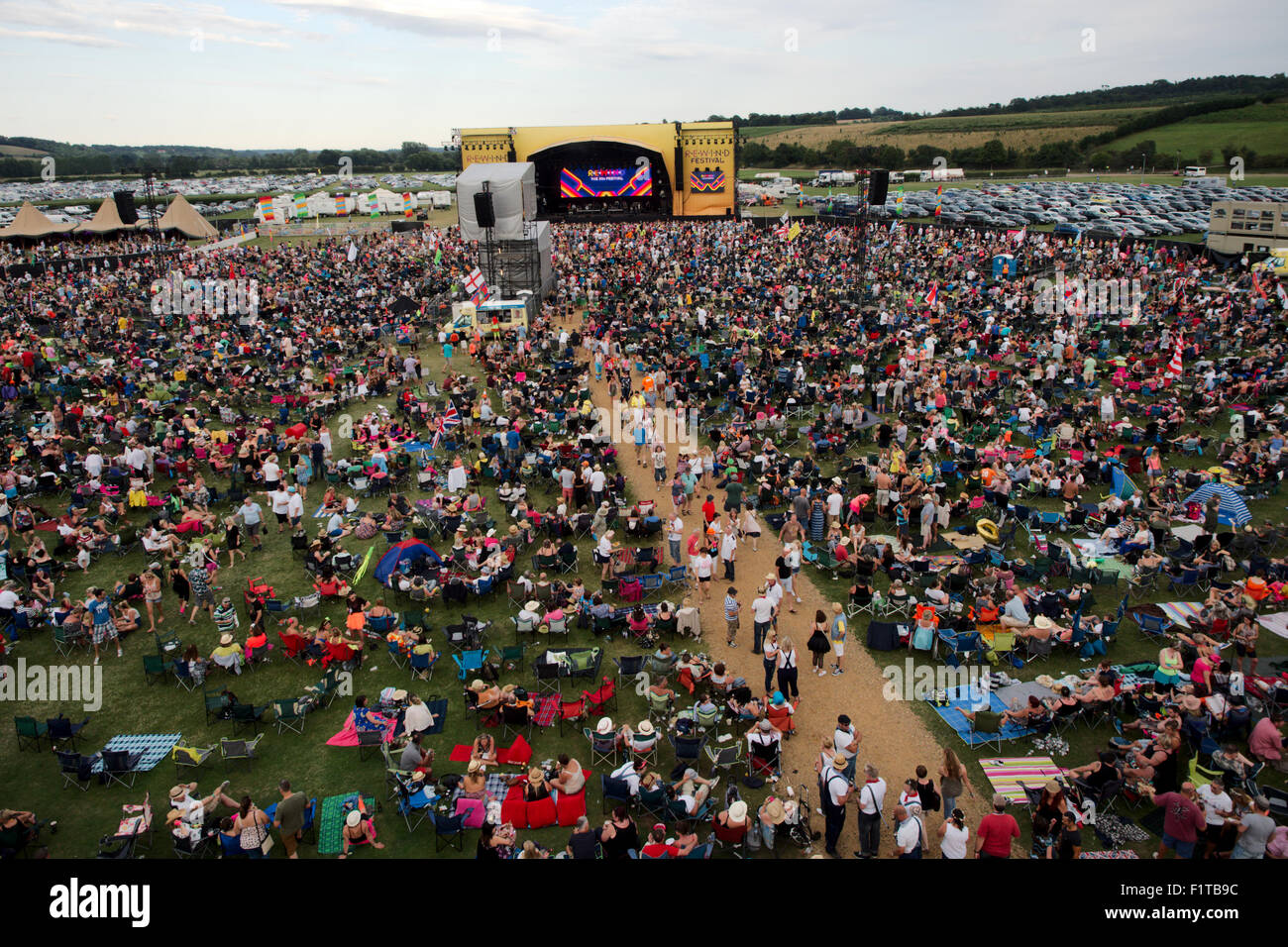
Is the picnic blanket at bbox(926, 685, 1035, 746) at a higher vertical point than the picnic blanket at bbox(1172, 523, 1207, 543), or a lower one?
lower

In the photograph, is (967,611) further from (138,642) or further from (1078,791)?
(138,642)

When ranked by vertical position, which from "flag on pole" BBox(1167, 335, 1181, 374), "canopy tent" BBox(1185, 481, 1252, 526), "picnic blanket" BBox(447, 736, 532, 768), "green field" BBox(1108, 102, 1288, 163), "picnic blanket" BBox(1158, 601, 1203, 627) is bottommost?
"picnic blanket" BBox(447, 736, 532, 768)

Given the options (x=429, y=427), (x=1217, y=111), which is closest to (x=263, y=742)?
(x=429, y=427)

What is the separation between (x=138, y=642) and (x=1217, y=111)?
134083 millimetres

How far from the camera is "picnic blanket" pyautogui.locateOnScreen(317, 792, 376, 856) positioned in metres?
8.76

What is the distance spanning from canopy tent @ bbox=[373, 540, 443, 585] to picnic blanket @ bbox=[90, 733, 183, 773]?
13.2ft

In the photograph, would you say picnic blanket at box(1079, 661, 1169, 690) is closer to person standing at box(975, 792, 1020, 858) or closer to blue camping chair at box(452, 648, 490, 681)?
person standing at box(975, 792, 1020, 858)

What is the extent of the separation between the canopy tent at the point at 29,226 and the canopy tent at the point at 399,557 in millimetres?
60346

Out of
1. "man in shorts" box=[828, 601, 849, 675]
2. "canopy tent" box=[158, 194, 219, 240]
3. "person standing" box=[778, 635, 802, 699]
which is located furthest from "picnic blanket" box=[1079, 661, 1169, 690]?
"canopy tent" box=[158, 194, 219, 240]

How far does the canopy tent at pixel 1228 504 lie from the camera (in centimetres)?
1459

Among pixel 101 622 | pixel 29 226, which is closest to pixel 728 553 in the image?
pixel 101 622

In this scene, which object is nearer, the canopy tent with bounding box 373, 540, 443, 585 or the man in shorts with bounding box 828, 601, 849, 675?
the man in shorts with bounding box 828, 601, 849, 675

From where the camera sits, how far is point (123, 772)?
1000cm
